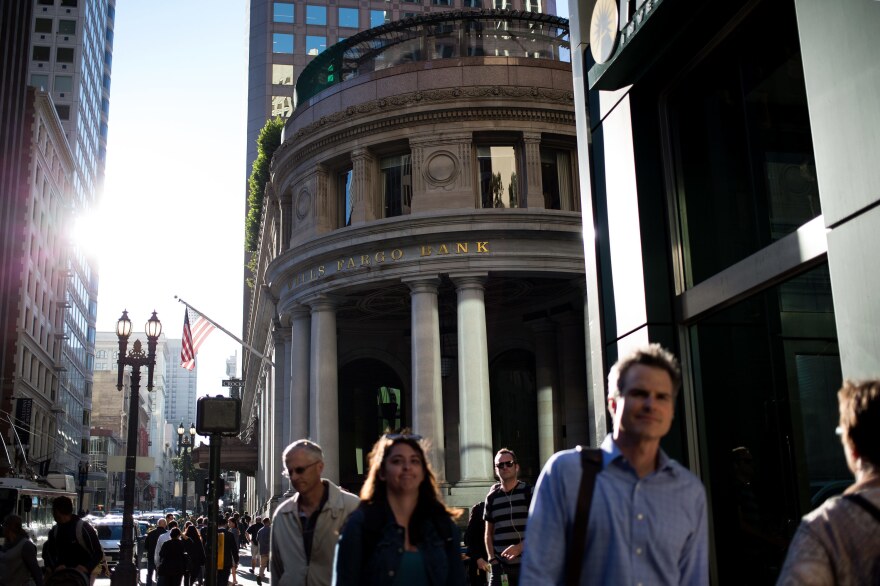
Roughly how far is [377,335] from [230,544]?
1681cm

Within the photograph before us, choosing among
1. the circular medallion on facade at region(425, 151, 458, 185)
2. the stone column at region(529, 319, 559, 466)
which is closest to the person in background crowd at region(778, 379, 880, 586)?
the circular medallion on facade at region(425, 151, 458, 185)

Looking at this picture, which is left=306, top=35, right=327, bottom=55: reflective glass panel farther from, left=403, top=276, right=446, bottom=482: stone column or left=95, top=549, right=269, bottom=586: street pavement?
left=403, top=276, right=446, bottom=482: stone column

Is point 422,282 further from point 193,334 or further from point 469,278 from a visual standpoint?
point 193,334

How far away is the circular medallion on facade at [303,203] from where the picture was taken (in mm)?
32938

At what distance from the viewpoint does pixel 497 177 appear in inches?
A: 1209

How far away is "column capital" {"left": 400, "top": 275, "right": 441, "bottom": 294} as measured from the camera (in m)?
29.5

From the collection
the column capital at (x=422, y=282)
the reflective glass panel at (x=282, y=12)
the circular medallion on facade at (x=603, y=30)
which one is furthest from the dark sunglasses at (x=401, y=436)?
the reflective glass panel at (x=282, y=12)

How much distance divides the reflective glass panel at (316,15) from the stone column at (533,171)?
56426mm

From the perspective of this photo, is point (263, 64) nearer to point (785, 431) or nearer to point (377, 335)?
point (377, 335)

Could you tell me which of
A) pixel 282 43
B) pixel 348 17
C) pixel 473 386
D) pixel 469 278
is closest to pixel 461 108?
pixel 469 278

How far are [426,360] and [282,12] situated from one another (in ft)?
197

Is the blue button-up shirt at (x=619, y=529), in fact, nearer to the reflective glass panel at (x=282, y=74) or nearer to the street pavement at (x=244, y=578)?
the street pavement at (x=244, y=578)

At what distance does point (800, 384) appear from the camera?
806 centimetres

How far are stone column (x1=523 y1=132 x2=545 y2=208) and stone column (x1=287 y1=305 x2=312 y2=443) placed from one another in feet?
28.8
